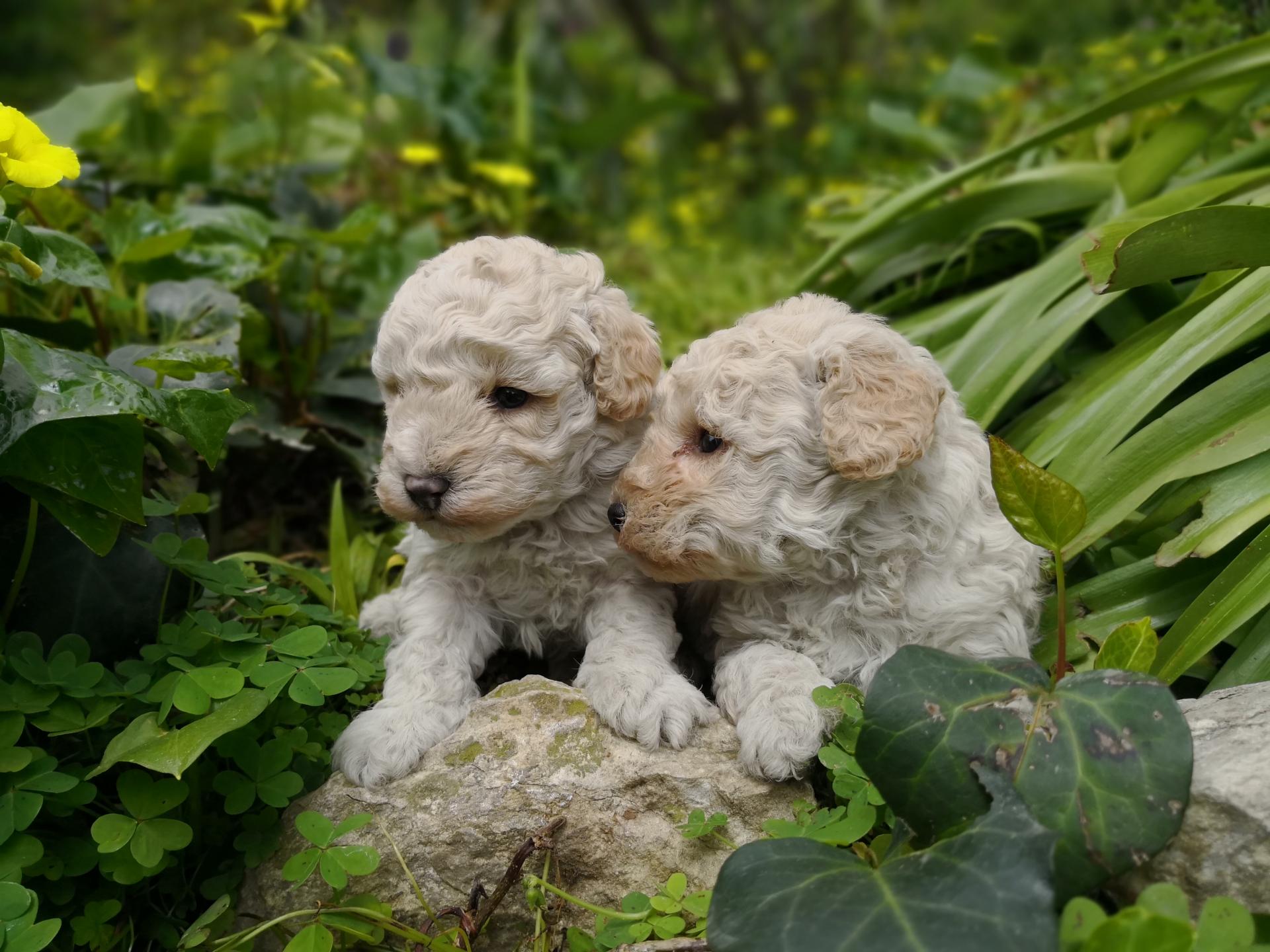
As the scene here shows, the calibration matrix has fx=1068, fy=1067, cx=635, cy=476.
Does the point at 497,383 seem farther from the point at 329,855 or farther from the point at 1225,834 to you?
the point at 1225,834

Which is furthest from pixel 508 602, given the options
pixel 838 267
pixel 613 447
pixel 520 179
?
pixel 520 179

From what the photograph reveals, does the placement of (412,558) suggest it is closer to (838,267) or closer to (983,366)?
(983,366)

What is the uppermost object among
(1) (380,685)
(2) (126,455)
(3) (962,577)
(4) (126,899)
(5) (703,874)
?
(3) (962,577)

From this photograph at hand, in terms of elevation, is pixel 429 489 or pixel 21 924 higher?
pixel 429 489

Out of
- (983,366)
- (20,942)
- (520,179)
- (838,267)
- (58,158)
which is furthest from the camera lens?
(520,179)

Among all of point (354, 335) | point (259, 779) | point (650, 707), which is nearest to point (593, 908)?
point (650, 707)

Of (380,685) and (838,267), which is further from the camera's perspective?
(838,267)

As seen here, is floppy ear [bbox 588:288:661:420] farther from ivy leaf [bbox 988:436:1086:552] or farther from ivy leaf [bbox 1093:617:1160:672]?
ivy leaf [bbox 1093:617:1160:672]

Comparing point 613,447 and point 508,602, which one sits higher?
point 613,447
